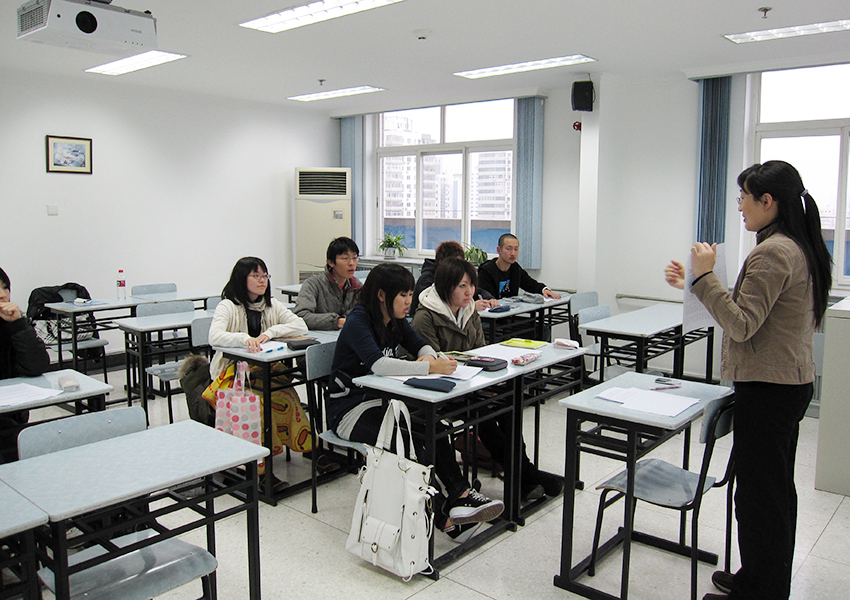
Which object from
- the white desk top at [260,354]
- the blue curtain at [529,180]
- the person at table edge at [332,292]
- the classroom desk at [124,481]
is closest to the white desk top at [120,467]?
the classroom desk at [124,481]

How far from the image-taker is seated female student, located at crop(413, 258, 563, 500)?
3.59 meters

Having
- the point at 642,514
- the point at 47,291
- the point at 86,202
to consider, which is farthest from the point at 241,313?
the point at 86,202

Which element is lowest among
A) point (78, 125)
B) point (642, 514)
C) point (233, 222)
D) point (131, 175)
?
point (642, 514)

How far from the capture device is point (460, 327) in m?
3.82

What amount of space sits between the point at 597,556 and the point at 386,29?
3665 mm

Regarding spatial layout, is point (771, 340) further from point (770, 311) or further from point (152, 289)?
point (152, 289)

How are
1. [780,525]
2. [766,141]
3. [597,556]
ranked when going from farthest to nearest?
[766,141]
[597,556]
[780,525]

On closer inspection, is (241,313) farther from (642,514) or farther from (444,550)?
(642,514)

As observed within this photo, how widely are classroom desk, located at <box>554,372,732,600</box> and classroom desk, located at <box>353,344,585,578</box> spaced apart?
1.48 ft

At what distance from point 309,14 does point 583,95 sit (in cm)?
293

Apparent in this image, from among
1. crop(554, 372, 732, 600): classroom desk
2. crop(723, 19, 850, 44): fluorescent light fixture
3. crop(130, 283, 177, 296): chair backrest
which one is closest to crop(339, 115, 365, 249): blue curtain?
crop(130, 283, 177, 296): chair backrest

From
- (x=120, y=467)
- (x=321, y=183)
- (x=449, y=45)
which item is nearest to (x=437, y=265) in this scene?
(x=449, y=45)

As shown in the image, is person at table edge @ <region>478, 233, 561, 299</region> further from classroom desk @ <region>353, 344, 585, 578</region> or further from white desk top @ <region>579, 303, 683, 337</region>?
classroom desk @ <region>353, 344, 585, 578</region>

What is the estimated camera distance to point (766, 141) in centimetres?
608
